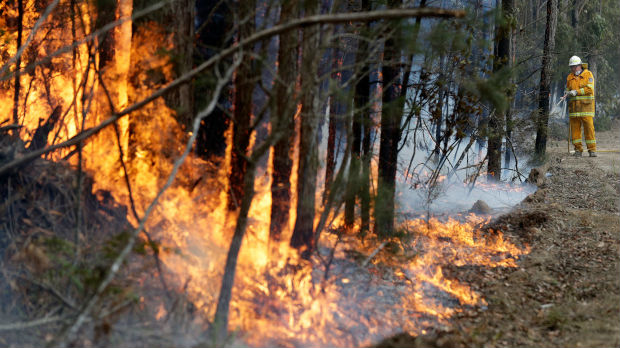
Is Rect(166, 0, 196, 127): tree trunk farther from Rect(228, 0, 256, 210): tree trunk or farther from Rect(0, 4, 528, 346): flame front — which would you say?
Rect(228, 0, 256, 210): tree trunk

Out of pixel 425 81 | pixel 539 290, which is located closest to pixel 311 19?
pixel 539 290

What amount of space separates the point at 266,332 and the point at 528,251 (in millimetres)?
4440

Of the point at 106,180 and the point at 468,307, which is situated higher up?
the point at 106,180

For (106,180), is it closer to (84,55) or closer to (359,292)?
(84,55)

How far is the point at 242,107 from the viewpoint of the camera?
5.89 meters

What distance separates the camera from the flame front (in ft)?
17.3

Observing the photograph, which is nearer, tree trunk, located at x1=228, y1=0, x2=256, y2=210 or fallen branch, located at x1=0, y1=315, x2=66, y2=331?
fallen branch, located at x1=0, y1=315, x2=66, y2=331

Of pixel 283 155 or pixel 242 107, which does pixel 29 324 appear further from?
pixel 283 155

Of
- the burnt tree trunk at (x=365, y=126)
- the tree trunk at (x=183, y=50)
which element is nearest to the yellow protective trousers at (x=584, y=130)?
the burnt tree trunk at (x=365, y=126)

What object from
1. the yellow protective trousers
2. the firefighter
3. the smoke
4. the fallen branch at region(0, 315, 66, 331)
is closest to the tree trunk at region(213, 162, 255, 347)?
the fallen branch at region(0, 315, 66, 331)

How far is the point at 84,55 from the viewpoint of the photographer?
7.53m

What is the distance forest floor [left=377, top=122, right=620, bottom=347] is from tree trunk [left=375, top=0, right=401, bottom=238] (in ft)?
3.83

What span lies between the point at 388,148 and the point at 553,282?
108 inches

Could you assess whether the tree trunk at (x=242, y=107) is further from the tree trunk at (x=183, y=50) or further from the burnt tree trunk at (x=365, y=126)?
the burnt tree trunk at (x=365, y=126)
